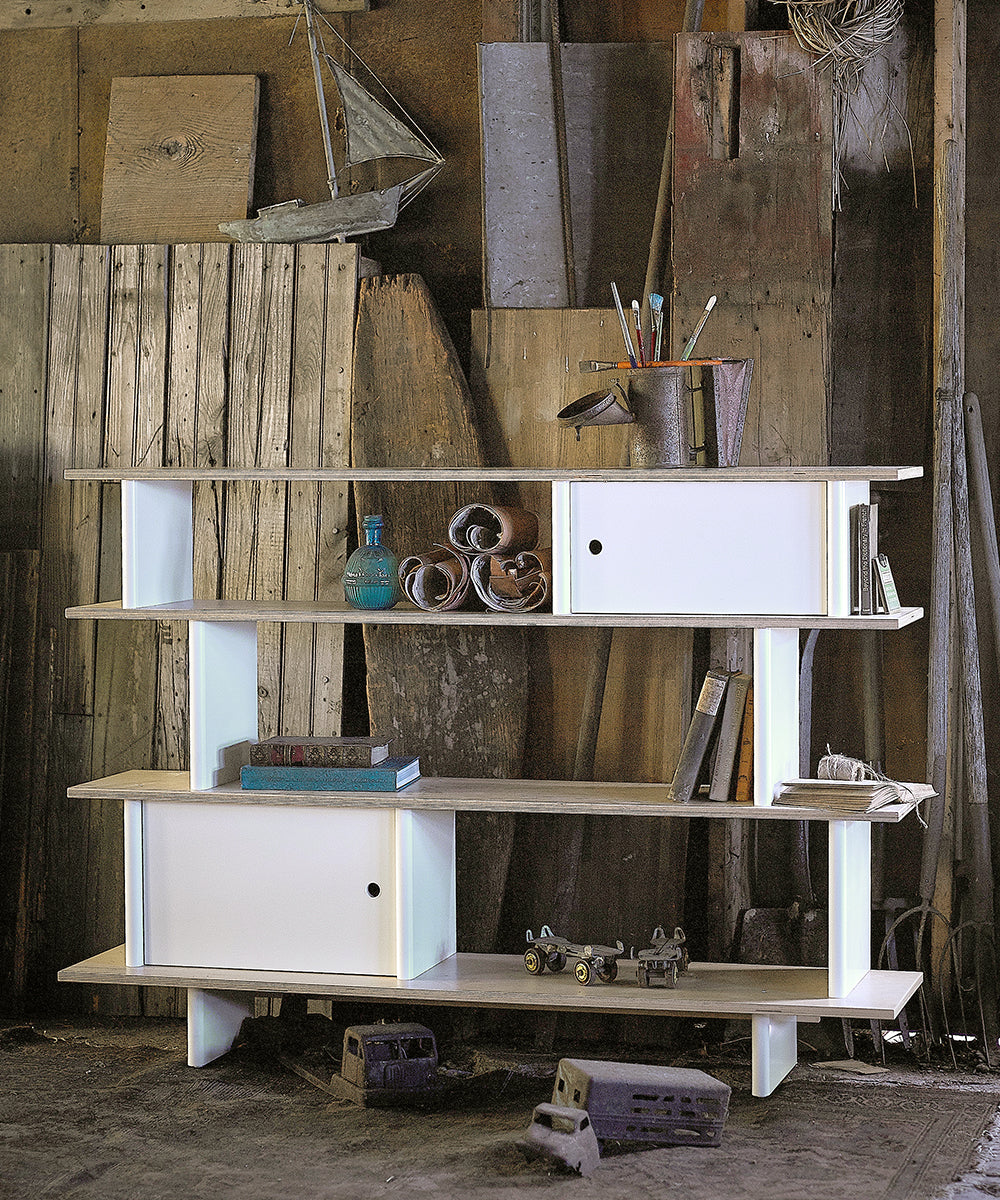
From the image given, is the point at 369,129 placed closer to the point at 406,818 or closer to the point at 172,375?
the point at 172,375

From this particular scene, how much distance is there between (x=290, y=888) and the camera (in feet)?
12.3

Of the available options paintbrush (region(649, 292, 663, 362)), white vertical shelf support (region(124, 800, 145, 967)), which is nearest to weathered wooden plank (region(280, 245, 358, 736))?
white vertical shelf support (region(124, 800, 145, 967))

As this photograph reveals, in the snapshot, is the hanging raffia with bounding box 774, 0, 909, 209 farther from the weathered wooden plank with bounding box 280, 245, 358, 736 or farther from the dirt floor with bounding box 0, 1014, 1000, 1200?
the dirt floor with bounding box 0, 1014, 1000, 1200

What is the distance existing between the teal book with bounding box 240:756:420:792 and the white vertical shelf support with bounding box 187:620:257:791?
0.11m

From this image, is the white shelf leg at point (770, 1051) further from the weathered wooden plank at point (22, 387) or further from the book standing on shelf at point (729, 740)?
the weathered wooden plank at point (22, 387)

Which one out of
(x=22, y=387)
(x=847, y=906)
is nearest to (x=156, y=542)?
(x=22, y=387)

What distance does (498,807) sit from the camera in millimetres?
3611

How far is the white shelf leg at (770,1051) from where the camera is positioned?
139 inches

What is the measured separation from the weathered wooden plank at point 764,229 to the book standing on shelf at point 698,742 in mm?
760

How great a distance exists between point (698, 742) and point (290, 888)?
1080 mm

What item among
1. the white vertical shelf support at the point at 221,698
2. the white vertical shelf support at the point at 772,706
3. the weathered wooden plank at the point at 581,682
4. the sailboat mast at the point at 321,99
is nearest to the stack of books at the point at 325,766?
the white vertical shelf support at the point at 221,698

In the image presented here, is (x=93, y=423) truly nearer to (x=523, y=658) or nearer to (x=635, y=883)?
(x=523, y=658)

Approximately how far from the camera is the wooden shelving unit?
137 inches

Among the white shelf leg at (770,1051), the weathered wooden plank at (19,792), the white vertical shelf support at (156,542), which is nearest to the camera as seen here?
the white shelf leg at (770,1051)
